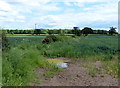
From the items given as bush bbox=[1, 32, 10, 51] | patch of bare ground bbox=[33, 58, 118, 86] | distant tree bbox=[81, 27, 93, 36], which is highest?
bush bbox=[1, 32, 10, 51]

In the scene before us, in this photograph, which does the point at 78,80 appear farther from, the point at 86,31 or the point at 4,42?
the point at 86,31

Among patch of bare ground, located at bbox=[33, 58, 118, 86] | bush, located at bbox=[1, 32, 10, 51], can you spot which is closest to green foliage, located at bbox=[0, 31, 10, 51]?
bush, located at bbox=[1, 32, 10, 51]

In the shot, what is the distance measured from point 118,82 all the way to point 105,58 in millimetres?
3890

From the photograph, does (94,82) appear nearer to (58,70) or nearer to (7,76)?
(58,70)

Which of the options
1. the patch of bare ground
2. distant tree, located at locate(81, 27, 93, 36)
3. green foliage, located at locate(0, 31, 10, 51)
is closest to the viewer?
the patch of bare ground

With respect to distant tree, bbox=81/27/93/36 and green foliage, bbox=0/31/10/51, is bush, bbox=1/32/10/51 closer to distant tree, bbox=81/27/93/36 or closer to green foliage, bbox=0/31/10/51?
green foliage, bbox=0/31/10/51

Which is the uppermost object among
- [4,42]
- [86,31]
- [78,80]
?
[4,42]

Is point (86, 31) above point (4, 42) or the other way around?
the other way around

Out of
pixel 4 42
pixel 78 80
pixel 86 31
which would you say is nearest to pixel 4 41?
pixel 4 42

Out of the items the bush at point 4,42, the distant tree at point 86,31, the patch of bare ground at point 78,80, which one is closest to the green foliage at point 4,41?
the bush at point 4,42

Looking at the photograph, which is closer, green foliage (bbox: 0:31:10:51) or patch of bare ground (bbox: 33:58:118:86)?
patch of bare ground (bbox: 33:58:118:86)

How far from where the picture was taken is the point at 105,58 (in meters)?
10.0

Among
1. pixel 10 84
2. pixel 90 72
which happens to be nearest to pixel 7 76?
pixel 10 84

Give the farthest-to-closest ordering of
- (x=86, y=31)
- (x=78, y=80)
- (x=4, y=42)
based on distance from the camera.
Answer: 1. (x=86, y=31)
2. (x=4, y=42)
3. (x=78, y=80)
